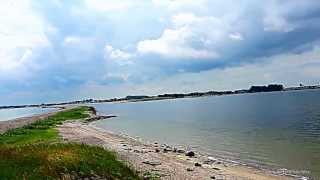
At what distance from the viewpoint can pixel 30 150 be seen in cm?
2439

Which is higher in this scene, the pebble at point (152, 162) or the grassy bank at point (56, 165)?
the grassy bank at point (56, 165)

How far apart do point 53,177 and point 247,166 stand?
2404cm

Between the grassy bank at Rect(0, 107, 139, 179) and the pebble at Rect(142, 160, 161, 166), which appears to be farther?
the pebble at Rect(142, 160, 161, 166)

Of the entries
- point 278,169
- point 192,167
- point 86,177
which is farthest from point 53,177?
point 278,169

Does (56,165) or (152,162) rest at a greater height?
(56,165)

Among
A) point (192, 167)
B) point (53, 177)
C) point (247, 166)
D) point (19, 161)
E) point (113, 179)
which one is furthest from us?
point (247, 166)

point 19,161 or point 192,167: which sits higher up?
point 19,161

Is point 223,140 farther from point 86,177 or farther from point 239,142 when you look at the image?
point 86,177

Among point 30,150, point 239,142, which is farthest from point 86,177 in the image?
point 239,142

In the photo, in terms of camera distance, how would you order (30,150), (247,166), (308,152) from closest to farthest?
(30,150) < (247,166) < (308,152)

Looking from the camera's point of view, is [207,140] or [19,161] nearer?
[19,161]

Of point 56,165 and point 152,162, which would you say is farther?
point 152,162

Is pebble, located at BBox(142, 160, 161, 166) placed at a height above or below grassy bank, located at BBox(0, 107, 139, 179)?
below

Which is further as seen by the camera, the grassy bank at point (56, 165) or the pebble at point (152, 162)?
the pebble at point (152, 162)
